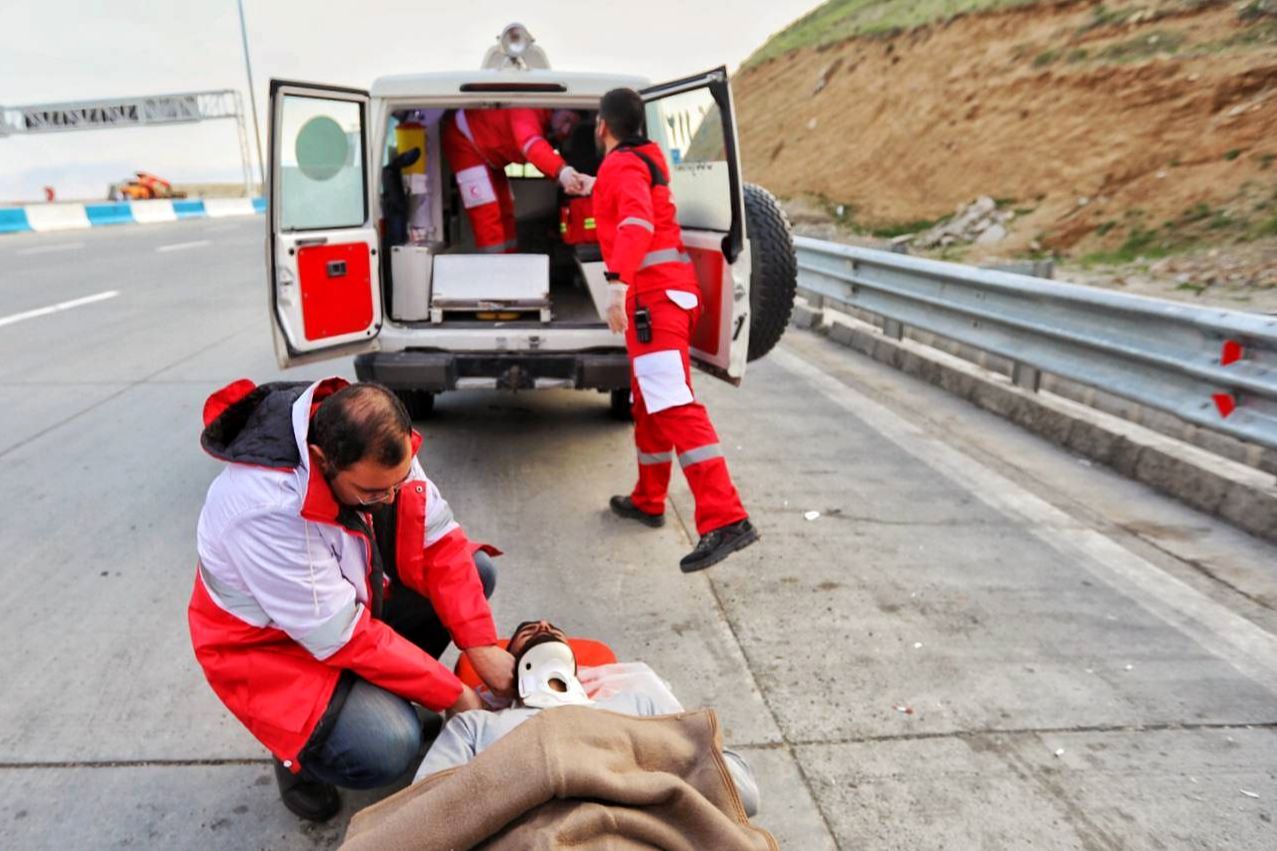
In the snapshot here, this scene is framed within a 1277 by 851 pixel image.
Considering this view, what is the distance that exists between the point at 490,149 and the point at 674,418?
283cm

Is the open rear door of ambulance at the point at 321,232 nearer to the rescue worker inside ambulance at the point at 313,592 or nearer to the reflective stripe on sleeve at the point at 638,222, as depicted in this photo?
the reflective stripe on sleeve at the point at 638,222

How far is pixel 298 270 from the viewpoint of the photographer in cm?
479

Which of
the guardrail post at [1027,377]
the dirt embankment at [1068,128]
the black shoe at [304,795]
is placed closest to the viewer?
the black shoe at [304,795]

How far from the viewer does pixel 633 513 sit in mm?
4621

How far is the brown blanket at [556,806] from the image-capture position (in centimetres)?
168

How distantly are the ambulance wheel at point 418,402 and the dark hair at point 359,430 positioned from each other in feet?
12.8

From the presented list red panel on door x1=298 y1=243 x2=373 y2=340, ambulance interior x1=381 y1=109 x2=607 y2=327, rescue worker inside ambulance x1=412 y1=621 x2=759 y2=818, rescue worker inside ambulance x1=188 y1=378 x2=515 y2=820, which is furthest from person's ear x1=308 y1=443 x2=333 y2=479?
ambulance interior x1=381 y1=109 x2=607 y2=327

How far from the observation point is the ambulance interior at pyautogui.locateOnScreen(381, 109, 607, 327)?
18.7 ft

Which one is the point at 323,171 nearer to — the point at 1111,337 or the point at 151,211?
the point at 1111,337

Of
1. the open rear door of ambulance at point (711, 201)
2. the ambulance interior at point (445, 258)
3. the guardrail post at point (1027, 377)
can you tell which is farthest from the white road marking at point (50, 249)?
the guardrail post at point (1027, 377)

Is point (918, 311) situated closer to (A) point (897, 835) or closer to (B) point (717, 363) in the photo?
(B) point (717, 363)

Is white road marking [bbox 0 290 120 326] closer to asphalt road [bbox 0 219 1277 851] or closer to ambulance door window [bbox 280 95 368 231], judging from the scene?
asphalt road [bbox 0 219 1277 851]

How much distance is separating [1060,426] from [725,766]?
440 cm

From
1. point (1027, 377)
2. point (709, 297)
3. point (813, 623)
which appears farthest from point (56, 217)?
point (813, 623)
